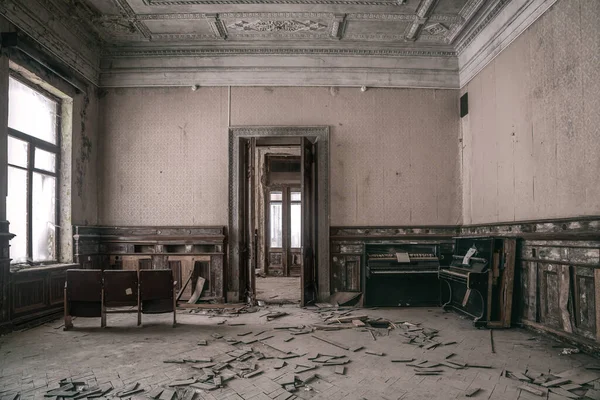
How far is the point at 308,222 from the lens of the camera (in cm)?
744

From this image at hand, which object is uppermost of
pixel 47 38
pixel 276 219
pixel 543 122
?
pixel 47 38

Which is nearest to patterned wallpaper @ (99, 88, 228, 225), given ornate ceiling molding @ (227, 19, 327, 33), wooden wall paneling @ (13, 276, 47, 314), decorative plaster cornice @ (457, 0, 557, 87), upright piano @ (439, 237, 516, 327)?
ornate ceiling molding @ (227, 19, 327, 33)

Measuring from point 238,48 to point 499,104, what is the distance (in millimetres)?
4691

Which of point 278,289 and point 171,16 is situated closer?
point 171,16

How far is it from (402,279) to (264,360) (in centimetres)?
362

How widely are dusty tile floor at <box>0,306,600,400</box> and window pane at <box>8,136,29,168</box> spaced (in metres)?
2.42

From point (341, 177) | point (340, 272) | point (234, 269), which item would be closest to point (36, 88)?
point (234, 269)

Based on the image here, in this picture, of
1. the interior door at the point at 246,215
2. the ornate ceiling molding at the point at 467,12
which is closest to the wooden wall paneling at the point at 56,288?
the interior door at the point at 246,215

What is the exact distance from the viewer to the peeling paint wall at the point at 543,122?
14.3ft

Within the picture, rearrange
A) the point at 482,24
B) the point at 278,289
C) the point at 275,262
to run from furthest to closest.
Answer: the point at 275,262
the point at 278,289
the point at 482,24

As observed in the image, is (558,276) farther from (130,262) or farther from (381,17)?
(130,262)

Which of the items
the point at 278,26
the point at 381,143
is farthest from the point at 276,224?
the point at 278,26

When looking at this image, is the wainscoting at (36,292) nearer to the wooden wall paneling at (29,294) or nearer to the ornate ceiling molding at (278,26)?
the wooden wall paneling at (29,294)

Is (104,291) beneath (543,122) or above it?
beneath
